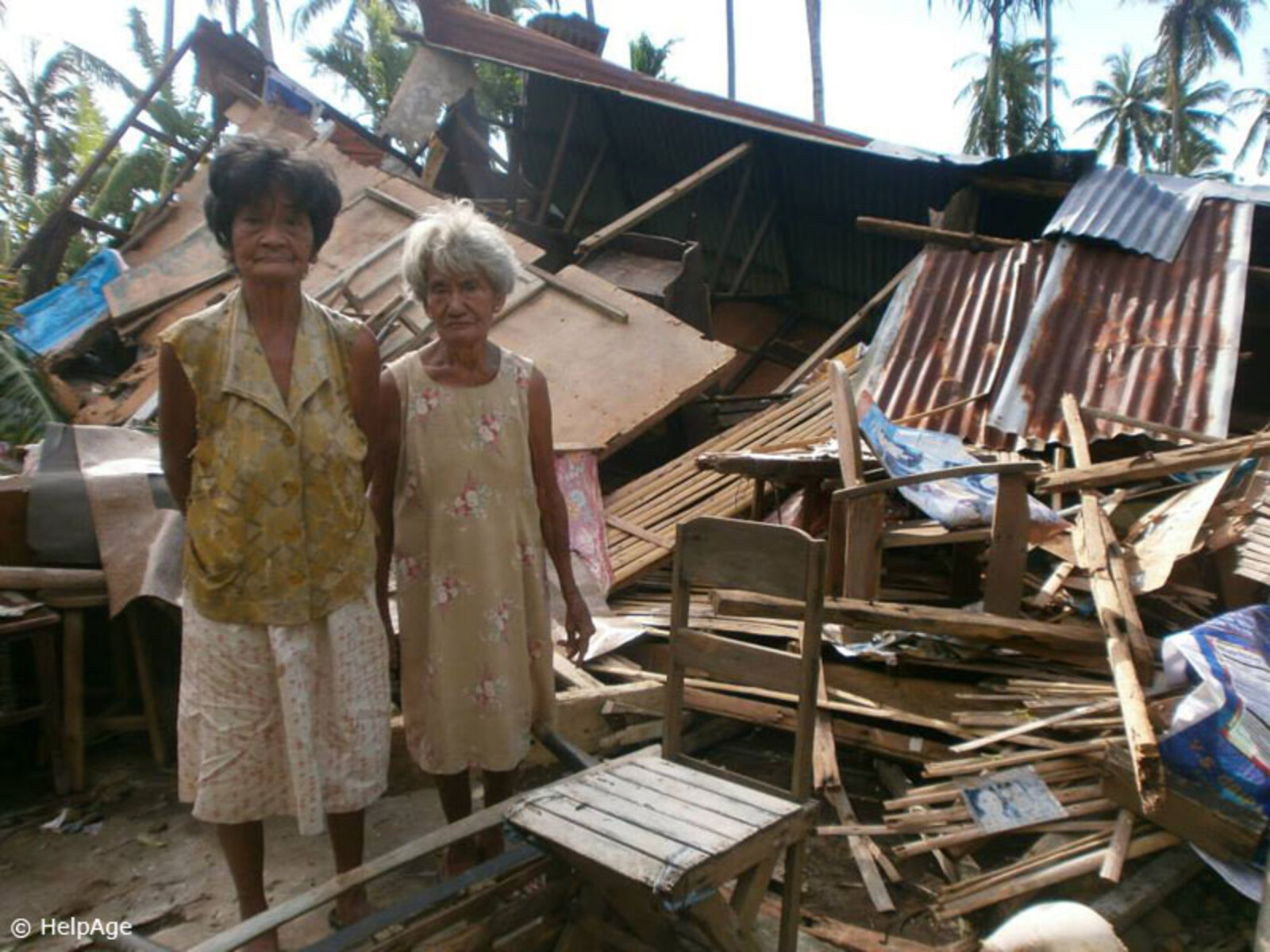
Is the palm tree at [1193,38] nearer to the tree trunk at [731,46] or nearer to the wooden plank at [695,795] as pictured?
the tree trunk at [731,46]

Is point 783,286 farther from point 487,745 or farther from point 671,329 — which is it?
point 487,745

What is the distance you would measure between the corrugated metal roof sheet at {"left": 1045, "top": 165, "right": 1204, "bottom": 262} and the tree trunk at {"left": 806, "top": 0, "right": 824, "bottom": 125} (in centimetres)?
1617

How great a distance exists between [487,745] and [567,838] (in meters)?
0.56

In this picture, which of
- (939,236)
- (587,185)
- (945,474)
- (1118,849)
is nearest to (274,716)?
(1118,849)

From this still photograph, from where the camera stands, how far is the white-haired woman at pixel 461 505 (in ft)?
8.22

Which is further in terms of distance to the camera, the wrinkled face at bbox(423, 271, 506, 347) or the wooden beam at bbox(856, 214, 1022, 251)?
the wooden beam at bbox(856, 214, 1022, 251)

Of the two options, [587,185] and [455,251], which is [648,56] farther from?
[455,251]

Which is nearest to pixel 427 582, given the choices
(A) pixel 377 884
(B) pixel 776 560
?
(B) pixel 776 560

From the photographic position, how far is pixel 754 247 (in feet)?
33.3

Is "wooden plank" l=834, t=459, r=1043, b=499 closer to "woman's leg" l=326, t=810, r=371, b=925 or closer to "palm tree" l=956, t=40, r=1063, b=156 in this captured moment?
"woman's leg" l=326, t=810, r=371, b=925

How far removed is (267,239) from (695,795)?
1743mm

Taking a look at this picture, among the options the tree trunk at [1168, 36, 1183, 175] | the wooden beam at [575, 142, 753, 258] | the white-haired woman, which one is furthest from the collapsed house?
the tree trunk at [1168, 36, 1183, 175]

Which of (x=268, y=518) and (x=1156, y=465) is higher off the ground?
(x=268, y=518)

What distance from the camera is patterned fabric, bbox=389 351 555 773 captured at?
2518 millimetres
